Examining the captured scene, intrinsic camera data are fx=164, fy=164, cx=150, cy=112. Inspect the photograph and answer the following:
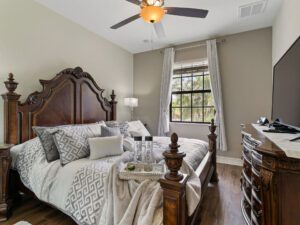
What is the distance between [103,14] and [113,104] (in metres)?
1.76

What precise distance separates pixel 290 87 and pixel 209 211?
61.9 inches

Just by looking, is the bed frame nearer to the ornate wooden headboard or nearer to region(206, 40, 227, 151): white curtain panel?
the ornate wooden headboard

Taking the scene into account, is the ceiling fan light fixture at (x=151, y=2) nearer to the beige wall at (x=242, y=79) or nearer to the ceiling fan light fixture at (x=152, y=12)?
the ceiling fan light fixture at (x=152, y=12)

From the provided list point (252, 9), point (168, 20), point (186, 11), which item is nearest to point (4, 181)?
point (186, 11)

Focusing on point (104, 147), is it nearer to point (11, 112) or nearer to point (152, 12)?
point (11, 112)

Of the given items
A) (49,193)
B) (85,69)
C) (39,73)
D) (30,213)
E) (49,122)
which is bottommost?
(30,213)

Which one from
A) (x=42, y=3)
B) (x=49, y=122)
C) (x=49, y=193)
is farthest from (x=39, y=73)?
(x=49, y=193)

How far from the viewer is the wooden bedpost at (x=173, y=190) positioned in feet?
3.32

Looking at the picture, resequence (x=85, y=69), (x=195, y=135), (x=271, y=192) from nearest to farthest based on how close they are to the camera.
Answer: (x=271, y=192) < (x=85, y=69) < (x=195, y=135)

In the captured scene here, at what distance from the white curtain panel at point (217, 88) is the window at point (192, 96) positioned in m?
0.23

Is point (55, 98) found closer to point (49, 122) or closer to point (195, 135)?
point (49, 122)

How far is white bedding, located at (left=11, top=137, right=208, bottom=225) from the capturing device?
4.46ft

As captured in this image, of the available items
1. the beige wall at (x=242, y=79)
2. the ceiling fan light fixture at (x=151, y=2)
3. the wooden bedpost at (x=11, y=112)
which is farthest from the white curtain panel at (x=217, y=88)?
the wooden bedpost at (x=11, y=112)

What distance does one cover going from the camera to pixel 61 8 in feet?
8.59
